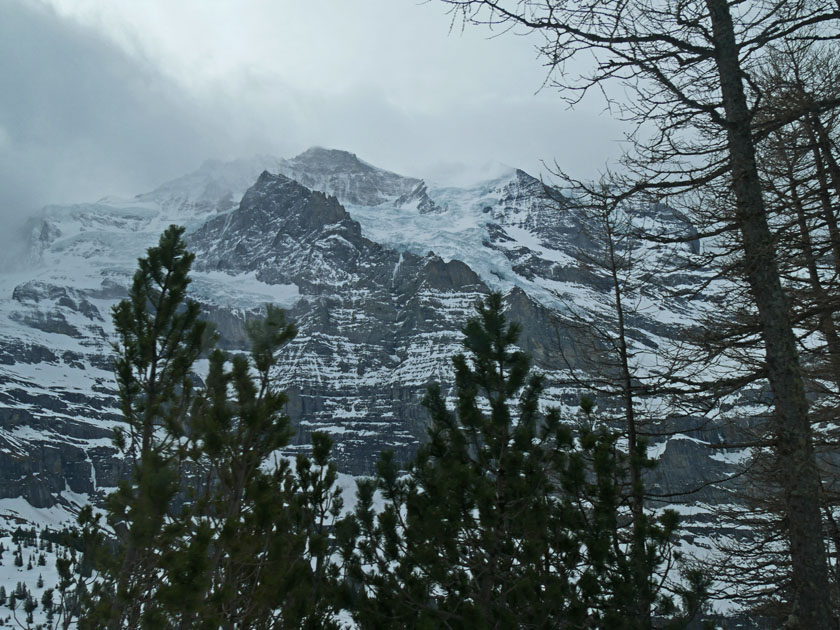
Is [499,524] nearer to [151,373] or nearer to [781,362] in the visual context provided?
[781,362]

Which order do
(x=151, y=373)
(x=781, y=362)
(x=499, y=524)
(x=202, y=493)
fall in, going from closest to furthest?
(x=781, y=362) → (x=499, y=524) → (x=202, y=493) → (x=151, y=373)

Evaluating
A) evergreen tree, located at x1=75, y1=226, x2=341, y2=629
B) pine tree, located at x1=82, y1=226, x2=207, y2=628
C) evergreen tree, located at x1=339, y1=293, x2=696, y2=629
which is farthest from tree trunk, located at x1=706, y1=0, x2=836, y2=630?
pine tree, located at x1=82, y1=226, x2=207, y2=628

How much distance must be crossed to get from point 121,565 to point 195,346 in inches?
86.5

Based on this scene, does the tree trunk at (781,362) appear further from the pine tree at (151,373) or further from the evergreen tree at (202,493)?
the pine tree at (151,373)

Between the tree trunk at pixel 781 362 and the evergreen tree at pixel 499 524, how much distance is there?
1839mm

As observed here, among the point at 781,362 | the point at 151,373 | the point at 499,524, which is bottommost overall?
the point at 499,524

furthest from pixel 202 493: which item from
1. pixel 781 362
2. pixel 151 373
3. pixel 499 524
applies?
pixel 781 362

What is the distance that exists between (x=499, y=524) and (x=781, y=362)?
118 inches

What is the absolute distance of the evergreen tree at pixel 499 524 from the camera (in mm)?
5961

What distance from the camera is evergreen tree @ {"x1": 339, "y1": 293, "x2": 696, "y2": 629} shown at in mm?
5961

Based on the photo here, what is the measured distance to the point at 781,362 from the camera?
4293mm

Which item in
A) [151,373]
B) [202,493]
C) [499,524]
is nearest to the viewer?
[499,524]

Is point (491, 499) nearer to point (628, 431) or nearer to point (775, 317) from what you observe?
point (628, 431)

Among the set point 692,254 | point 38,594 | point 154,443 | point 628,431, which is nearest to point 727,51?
point 692,254
